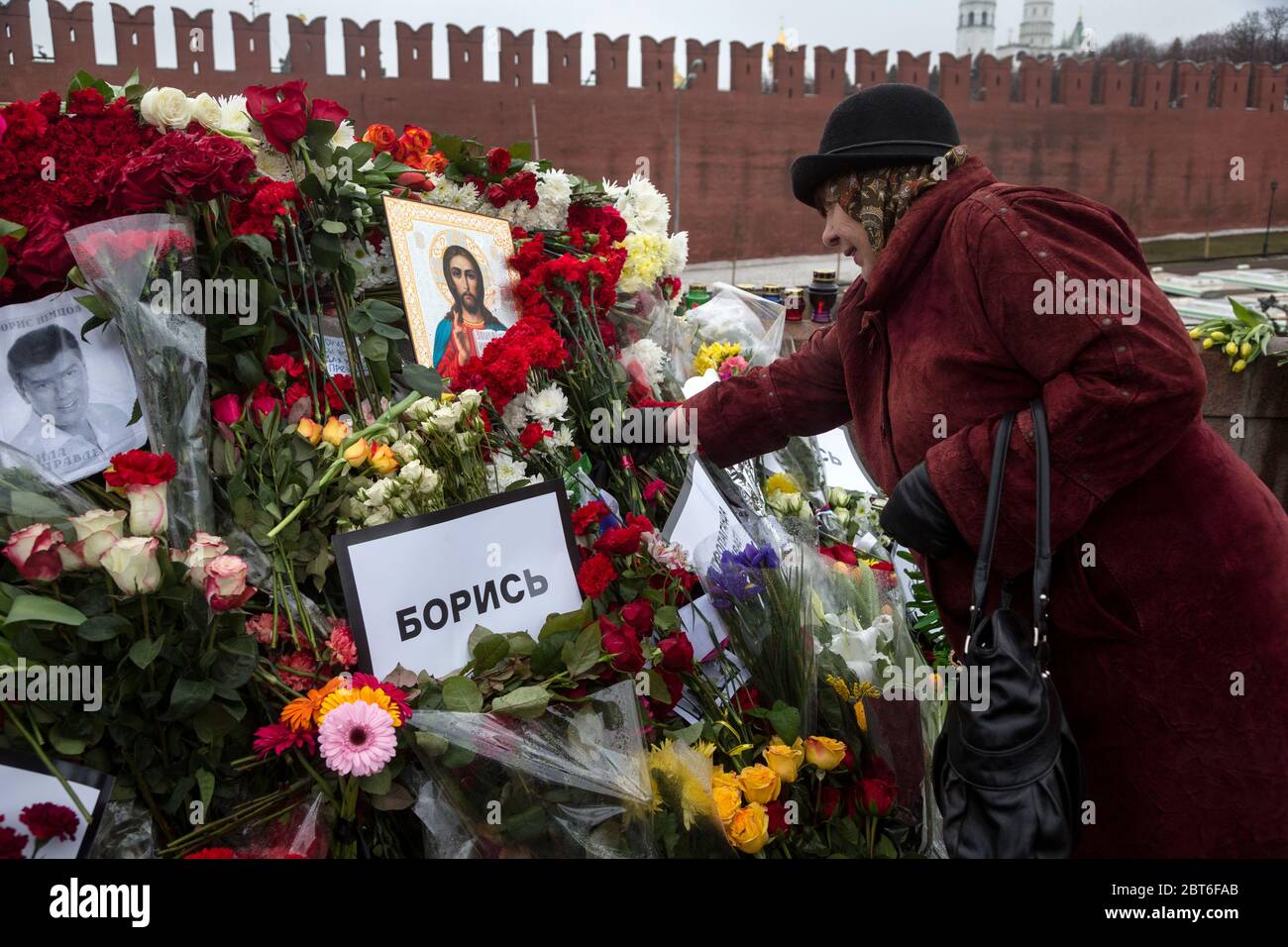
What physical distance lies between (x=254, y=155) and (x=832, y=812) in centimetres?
149

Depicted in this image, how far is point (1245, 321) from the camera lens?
→ 422cm

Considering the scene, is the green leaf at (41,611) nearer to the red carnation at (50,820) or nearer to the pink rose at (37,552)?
the pink rose at (37,552)

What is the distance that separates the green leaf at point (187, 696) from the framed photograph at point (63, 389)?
0.39 m

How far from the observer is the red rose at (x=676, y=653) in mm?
1442

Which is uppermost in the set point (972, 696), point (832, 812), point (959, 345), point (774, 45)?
point (774, 45)

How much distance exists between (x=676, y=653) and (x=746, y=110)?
2007cm

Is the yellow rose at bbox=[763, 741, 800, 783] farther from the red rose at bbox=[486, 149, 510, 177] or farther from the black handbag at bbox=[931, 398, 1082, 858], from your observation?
the red rose at bbox=[486, 149, 510, 177]

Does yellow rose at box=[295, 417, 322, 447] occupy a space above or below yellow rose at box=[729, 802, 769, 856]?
above

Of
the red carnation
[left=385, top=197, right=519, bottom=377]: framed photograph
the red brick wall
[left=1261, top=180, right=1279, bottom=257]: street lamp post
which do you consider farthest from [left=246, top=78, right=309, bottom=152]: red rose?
[left=1261, top=180, right=1279, bottom=257]: street lamp post

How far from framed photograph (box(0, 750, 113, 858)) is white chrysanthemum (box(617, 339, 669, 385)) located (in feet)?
4.33

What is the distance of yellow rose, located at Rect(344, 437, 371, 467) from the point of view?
148 centimetres

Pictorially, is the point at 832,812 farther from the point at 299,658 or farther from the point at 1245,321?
the point at 1245,321

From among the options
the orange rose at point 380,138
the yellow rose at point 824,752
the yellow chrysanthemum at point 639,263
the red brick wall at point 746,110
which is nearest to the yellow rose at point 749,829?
the yellow rose at point 824,752
